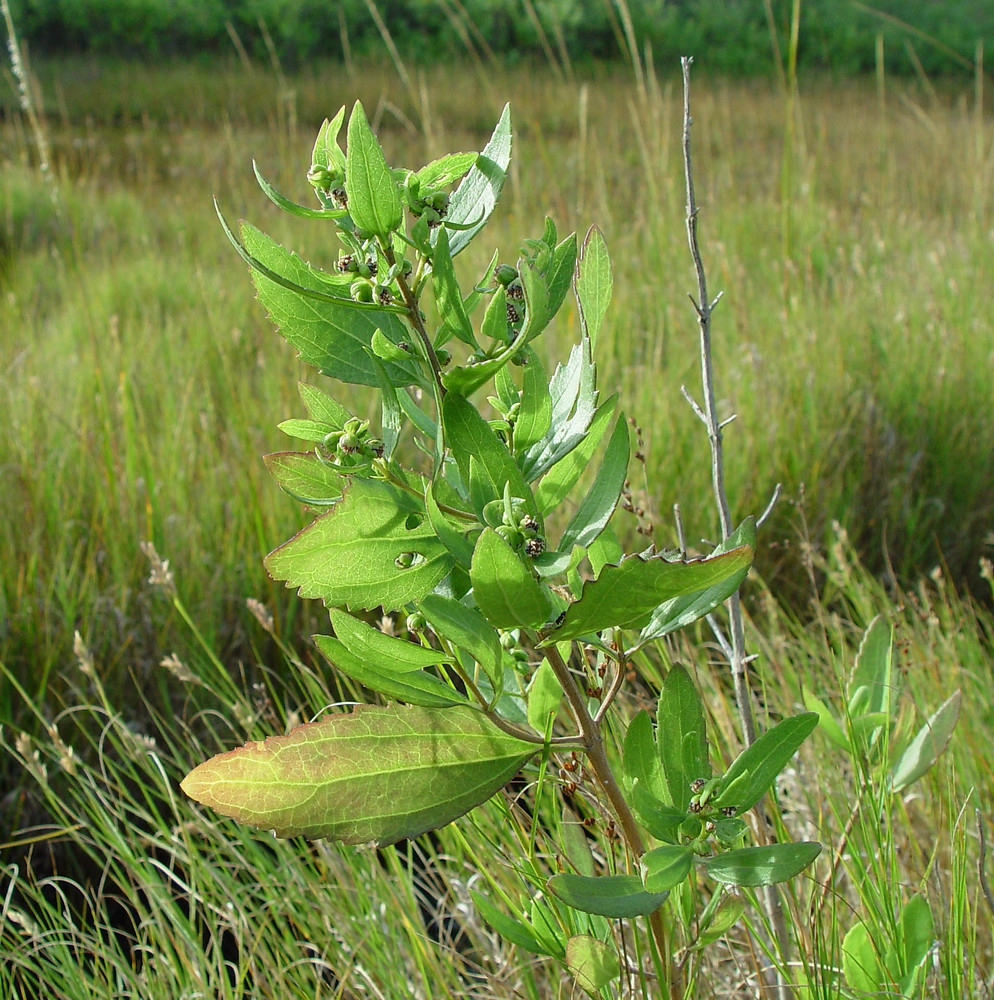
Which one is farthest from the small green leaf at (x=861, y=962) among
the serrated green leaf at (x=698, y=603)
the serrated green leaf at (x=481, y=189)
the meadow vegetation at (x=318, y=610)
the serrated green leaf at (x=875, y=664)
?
the serrated green leaf at (x=481, y=189)

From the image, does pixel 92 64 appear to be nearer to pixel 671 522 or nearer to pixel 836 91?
pixel 836 91

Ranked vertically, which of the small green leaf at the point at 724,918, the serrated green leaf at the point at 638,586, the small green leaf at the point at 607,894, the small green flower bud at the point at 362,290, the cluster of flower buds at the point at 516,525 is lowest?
the small green leaf at the point at 724,918

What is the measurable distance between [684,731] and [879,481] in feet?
5.05

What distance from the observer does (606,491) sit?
492 mm

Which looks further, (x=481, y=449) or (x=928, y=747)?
(x=928, y=747)

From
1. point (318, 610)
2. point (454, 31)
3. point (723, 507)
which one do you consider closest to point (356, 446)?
point (723, 507)

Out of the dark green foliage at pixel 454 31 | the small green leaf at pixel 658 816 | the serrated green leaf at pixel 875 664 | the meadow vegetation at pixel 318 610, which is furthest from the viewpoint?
the dark green foliage at pixel 454 31

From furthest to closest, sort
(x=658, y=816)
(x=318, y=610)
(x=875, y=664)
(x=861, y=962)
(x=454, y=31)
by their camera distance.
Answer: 1. (x=454, y=31)
2. (x=318, y=610)
3. (x=875, y=664)
4. (x=861, y=962)
5. (x=658, y=816)

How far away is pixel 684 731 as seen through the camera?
0.56 meters

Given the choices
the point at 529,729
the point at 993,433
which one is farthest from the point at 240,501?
the point at 993,433

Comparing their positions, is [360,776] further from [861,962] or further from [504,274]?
[861,962]

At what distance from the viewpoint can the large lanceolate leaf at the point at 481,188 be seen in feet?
1.51

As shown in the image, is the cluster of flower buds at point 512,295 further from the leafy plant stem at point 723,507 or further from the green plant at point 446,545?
the leafy plant stem at point 723,507

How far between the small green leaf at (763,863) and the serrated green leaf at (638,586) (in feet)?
0.55
